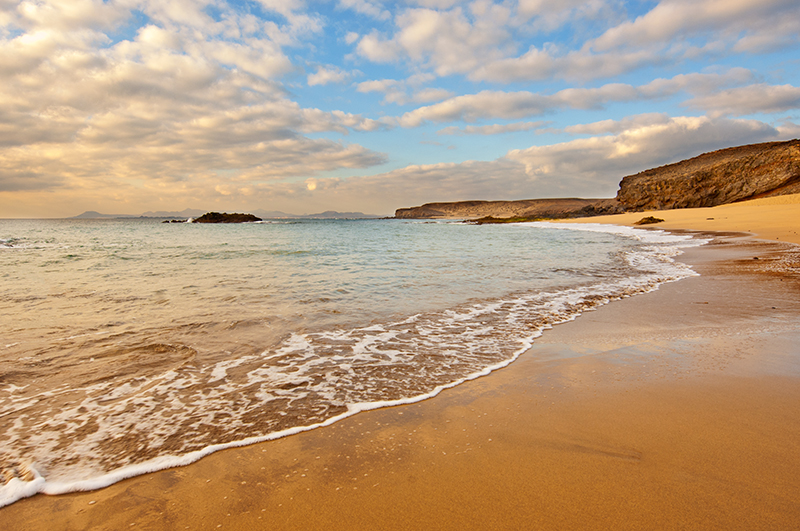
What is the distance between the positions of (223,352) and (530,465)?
3.24 meters

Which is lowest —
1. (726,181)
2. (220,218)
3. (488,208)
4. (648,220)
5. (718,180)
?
(648,220)

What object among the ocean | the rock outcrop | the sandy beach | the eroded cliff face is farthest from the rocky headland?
the rock outcrop

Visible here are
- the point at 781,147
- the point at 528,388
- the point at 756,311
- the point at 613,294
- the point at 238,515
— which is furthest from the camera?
the point at 781,147

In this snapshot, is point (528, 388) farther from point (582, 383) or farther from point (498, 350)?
point (498, 350)

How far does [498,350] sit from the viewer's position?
4.01m

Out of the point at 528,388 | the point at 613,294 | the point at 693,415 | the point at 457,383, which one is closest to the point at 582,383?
the point at 528,388

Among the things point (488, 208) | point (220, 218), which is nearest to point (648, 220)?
point (220, 218)

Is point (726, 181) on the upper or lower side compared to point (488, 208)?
lower

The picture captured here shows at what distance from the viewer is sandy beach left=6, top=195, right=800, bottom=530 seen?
5.43 ft

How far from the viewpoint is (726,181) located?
39.8 m

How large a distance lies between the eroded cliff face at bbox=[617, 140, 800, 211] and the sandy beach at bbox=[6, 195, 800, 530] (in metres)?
47.2

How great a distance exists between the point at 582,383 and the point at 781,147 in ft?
170

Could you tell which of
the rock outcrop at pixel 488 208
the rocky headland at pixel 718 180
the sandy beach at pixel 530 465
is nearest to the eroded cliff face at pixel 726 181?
the rocky headland at pixel 718 180

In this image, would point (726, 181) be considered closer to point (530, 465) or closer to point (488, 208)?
point (530, 465)
